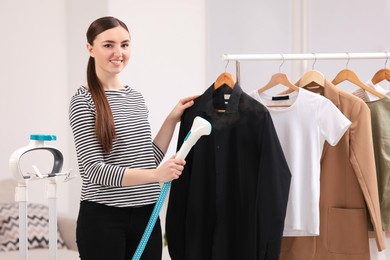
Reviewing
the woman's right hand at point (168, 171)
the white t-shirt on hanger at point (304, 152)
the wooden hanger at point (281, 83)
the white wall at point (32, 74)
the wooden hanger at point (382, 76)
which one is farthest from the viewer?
the white wall at point (32, 74)

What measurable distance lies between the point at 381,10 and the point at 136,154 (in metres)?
2.76

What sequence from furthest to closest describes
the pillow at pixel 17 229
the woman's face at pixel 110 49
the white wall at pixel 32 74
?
the white wall at pixel 32 74, the pillow at pixel 17 229, the woman's face at pixel 110 49

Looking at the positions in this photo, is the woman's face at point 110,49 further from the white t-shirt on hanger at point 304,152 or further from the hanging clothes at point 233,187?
the white t-shirt on hanger at point 304,152

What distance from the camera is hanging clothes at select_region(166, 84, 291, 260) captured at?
7.55 feet

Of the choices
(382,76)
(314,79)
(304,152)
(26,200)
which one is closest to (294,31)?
(382,76)

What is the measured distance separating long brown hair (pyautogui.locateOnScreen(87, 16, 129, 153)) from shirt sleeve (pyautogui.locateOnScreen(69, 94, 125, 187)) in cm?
3

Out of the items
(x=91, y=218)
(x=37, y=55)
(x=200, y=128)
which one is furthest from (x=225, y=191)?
(x=37, y=55)

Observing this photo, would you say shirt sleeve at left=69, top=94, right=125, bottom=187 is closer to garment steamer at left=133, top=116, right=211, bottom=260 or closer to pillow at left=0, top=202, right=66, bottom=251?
garment steamer at left=133, top=116, right=211, bottom=260

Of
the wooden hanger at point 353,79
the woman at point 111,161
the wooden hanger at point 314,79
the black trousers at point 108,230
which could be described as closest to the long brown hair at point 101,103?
the woman at point 111,161

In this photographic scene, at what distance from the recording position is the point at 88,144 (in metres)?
2.15

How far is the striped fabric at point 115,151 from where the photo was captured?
2133mm

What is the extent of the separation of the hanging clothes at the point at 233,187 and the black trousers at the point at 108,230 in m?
0.27

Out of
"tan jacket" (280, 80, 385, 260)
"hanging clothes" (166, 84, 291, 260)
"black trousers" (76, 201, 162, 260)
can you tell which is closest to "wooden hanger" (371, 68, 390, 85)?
"tan jacket" (280, 80, 385, 260)

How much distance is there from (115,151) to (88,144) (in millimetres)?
103
